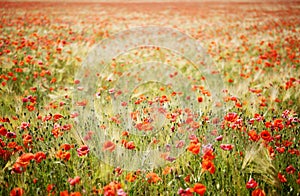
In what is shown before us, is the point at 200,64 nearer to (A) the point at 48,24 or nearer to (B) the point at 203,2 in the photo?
(A) the point at 48,24

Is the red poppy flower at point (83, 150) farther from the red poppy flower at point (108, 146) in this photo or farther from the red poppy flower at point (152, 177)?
the red poppy flower at point (152, 177)

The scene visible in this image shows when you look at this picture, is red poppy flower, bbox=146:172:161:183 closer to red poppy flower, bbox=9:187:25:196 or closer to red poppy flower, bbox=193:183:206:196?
red poppy flower, bbox=193:183:206:196

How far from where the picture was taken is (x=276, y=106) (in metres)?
2.91

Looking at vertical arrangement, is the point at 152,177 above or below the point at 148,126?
below

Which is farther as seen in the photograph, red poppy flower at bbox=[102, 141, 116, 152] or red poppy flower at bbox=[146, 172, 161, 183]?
red poppy flower at bbox=[102, 141, 116, 152]

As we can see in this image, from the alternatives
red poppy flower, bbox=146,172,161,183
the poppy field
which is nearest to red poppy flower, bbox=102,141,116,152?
the poppy field

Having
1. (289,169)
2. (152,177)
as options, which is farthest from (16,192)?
(289,169)

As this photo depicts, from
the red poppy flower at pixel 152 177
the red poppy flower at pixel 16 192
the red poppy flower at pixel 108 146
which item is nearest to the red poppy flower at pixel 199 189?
the red poppy flower at pixel 152 177

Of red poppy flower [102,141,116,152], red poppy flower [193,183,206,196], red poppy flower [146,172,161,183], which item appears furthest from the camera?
red poppy flower [102,141,116,152]

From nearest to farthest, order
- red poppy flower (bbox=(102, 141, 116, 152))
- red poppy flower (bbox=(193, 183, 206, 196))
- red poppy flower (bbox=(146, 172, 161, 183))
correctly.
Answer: red poppy flower (bbox=(193, 183, 206, 196))
red poppy flower (bbox=(146, 172, 161, 183))
red poppy flower (bbox=(102, 141, 116, 152))

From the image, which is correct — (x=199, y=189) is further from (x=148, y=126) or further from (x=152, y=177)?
(x=148, y=126)

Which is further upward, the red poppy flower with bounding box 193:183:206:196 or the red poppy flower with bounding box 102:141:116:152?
the red poppy flower with bounding box 102:141:116:152

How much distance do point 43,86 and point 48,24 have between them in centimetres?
500

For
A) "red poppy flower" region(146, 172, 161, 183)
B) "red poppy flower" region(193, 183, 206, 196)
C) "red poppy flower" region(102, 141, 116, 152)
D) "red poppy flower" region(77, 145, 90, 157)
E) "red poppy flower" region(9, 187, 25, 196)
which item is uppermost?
"red poppy flower" region(102, 141, 116, 152)
